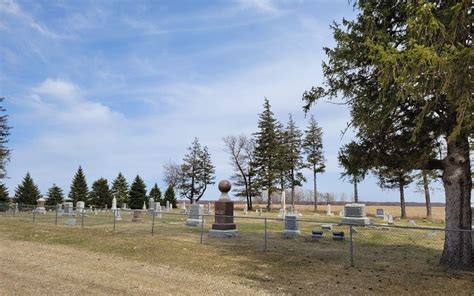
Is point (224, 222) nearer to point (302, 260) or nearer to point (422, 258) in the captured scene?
point (302, 260)

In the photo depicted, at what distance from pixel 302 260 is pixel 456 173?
15.7ft

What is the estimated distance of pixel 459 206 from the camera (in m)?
10.4

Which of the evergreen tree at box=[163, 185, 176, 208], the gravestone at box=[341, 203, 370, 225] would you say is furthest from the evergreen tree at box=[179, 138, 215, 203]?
the gravestone at box=[341, 203, 370, 225]

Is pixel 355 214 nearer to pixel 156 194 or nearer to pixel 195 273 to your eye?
pixel 195 273

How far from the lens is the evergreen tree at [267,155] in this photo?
5553 cm

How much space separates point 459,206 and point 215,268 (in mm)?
6578

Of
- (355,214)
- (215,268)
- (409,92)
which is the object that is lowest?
(215,268)

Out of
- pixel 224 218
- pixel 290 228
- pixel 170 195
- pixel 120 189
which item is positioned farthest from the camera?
pixel 170 195

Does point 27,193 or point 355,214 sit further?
point 27,193

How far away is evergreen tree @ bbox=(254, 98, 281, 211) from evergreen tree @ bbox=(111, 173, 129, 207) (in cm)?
2028

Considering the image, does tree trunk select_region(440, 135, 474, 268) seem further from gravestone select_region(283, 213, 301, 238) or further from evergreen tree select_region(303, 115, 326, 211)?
evergreen tree select_region(303, 115, 326, 211)

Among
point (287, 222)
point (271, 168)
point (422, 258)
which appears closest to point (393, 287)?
point (422, 258)

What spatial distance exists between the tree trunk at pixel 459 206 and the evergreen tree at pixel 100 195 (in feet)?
164

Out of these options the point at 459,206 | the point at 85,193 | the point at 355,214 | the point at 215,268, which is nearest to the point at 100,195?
the point at 85,193
